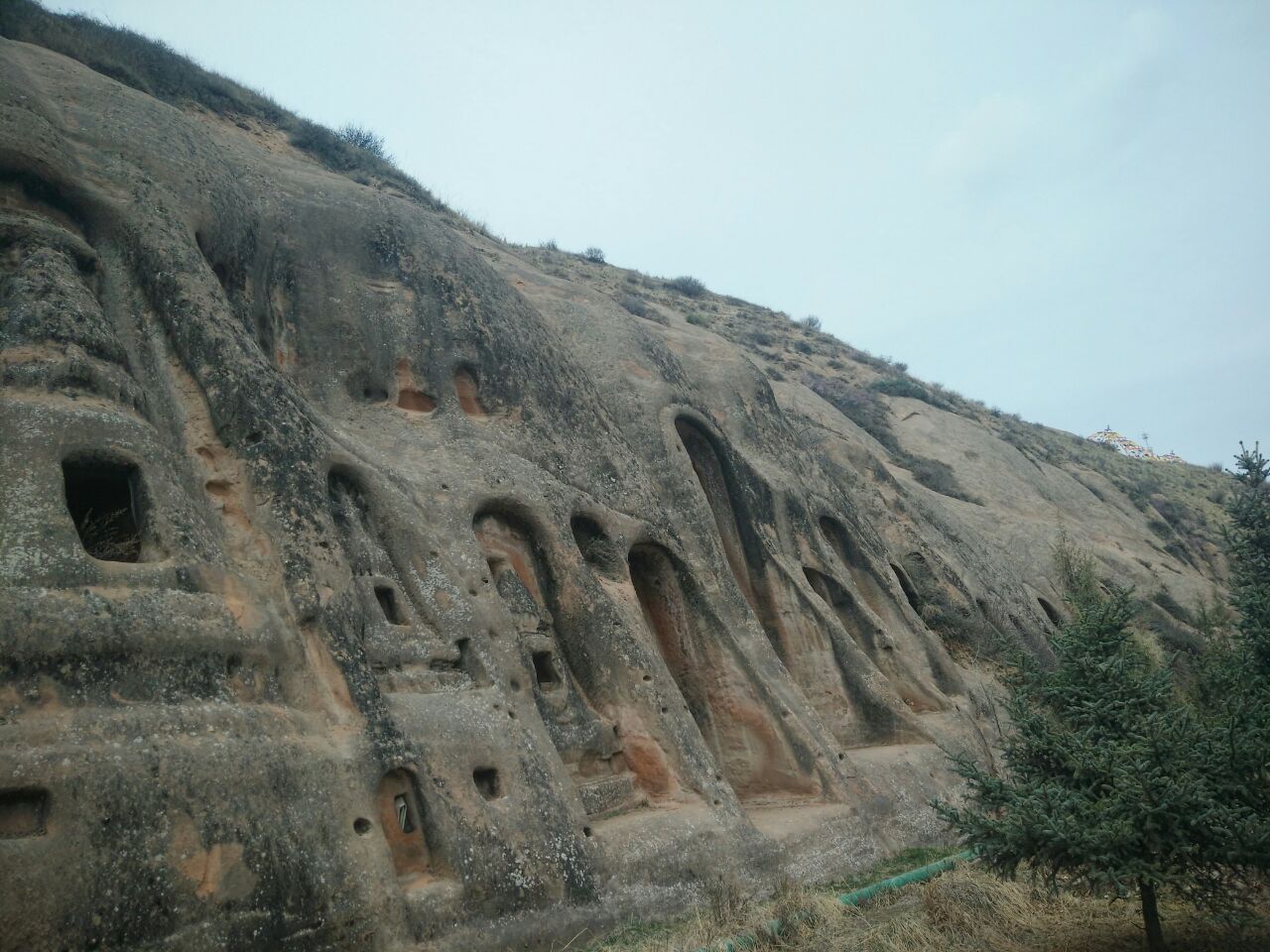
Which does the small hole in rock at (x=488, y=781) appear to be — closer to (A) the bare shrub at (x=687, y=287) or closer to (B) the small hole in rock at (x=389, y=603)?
(B) the small hole in rock at (x=389, y=603)

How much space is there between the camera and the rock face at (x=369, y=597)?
233 inches

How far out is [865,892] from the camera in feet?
31.1

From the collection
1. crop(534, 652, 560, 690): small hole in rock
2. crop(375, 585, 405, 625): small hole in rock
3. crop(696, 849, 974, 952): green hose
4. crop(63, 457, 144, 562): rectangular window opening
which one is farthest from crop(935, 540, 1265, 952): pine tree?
crop(63, 457, 144, 562): rectangular window opening

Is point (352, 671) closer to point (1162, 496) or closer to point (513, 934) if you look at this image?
point (513, 934)

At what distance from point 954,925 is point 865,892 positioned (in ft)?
4.30

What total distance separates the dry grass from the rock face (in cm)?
51

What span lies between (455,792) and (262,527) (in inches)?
100

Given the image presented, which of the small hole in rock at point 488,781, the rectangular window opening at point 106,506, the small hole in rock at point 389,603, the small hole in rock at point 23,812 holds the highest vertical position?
the rectangular window opening at point 106,506

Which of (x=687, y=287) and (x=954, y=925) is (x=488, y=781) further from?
(x=687, y=287)

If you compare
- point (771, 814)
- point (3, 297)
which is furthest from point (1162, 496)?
point (3, 297)

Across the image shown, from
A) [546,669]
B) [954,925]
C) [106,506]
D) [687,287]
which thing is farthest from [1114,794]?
[687,287]

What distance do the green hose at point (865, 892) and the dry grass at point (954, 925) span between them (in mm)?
73

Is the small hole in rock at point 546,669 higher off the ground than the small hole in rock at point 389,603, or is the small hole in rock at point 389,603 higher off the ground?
the small hole in rock at point 389,603

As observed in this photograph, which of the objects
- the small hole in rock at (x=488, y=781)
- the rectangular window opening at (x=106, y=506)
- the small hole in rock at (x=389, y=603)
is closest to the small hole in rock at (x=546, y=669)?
the small hole in rock at (x=389, y=603)
